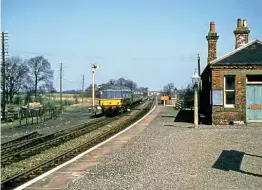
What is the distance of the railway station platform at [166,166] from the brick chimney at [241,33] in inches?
460

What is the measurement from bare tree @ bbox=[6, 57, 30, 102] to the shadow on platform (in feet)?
226

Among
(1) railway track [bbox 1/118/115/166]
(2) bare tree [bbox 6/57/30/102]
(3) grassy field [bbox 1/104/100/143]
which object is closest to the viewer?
(1) railway track [bbox 1/118/115/166]

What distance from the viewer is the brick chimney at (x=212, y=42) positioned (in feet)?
91.6

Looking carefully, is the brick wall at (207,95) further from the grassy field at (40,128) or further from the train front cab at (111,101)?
the train front cab at (111,101)

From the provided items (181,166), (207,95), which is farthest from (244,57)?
(181,166)

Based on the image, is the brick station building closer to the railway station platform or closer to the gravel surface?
the gravel surface

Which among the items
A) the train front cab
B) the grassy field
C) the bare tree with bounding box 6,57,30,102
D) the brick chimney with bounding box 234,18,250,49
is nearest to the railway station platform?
the grassy field

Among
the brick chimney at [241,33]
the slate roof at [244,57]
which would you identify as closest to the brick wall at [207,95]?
the slate roof at [244,57]

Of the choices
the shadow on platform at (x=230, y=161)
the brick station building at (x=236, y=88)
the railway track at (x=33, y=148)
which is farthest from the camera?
the brick station building at (x=236, y=88)

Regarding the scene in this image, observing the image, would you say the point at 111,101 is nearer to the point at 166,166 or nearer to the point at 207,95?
the point at 207,95

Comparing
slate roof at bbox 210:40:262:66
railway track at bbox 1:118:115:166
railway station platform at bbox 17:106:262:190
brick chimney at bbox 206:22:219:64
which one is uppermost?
brick chimney at bbox 206:22:219:64

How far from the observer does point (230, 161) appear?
1153cm

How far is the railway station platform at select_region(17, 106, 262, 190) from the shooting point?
8.92 m

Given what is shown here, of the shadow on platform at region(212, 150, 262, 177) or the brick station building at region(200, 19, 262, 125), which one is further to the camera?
the brick station building at region(200, 19, 262, 125)
